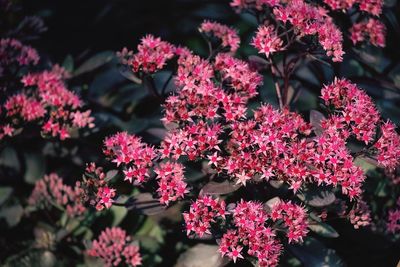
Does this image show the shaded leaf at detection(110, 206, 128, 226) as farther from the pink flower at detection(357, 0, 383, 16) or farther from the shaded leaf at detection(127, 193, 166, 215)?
the pink flower at detection(357, 0, 383, 16)

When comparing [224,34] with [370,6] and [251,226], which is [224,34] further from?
[251,226]

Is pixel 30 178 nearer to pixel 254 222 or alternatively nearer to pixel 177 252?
pixel 177 252

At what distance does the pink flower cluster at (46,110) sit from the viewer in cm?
228

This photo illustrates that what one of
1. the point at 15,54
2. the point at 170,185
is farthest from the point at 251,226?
the point at 15,54

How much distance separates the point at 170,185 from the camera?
1.87 meters

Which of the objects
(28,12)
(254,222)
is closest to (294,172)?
(254,222)

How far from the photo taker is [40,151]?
2.87 m

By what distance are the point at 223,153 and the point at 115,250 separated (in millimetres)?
679

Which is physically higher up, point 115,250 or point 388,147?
point 388,147

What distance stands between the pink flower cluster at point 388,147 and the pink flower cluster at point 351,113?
0.11ft

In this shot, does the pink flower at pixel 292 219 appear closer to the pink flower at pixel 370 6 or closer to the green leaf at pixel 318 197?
the green leaf at pixel 318 197

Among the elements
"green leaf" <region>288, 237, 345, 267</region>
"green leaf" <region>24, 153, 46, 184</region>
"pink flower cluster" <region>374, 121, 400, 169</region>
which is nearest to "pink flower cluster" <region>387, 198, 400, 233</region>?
"green leaf" <region>288, 237, 345, 267</region>

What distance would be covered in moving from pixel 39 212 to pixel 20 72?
69 cm

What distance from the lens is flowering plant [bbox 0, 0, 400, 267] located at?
183 cm
